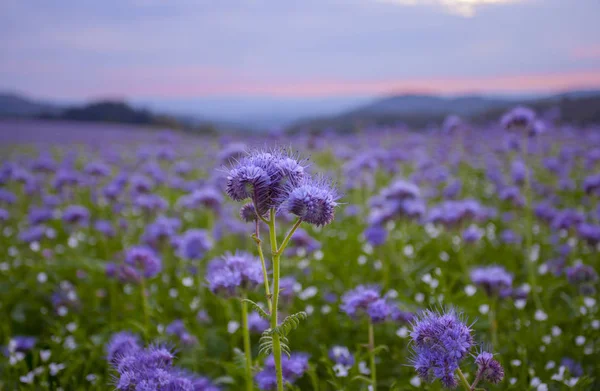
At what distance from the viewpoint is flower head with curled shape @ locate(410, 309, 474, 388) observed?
150 cm

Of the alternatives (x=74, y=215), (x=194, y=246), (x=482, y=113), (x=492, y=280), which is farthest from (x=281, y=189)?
(x=482, y=113)

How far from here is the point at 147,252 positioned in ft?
10.8

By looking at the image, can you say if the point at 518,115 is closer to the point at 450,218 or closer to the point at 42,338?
the point at 450,218

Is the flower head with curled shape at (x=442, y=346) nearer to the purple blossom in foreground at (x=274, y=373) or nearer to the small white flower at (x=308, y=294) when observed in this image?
the purple blossom in foreground at (x=274, y=373)

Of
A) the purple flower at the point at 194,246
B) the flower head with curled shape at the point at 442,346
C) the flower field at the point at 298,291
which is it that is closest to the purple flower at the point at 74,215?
the flower field at the point at 298,291

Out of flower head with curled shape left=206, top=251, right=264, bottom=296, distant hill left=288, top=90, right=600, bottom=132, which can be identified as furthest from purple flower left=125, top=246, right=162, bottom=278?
distant hill left=288, top=90, right=600, bottom=132

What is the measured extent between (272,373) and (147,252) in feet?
4.78

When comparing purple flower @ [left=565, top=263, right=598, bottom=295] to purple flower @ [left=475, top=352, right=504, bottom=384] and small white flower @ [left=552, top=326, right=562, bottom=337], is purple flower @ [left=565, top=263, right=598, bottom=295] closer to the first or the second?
small white flower @ [left=552, top=326, right=562, bottom=337]

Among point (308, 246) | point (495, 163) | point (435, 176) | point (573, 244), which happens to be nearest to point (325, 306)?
point (308, 246)

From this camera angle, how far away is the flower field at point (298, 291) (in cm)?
167

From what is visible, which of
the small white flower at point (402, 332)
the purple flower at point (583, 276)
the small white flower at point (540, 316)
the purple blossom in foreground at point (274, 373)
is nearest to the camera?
the purple blossom in foreground at point (274, 373)

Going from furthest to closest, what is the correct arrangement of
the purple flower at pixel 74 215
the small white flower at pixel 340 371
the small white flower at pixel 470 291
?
the purple flower at pixel 74 215
the small white flower at pixel 470 291
the small white flower at pixel 340 371

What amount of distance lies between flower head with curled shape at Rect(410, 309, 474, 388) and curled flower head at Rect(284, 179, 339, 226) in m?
0.50

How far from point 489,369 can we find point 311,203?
0.82 m
